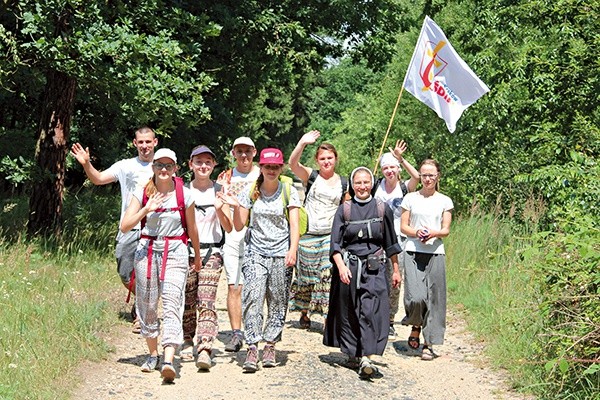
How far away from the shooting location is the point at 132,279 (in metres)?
8.66

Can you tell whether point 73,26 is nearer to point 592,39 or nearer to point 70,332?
point 70,332

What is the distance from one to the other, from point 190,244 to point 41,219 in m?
6.27

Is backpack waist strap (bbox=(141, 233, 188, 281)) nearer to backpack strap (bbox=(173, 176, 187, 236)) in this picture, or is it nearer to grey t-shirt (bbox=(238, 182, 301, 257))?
backpack strap (bbox=(173, 176, 187, 236))

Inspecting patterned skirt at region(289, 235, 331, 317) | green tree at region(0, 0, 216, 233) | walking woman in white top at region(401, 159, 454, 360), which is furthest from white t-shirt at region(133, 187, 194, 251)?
green tree at region(0, 0, 216, 233)

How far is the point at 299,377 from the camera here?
788 cm

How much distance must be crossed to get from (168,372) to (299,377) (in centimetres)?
115

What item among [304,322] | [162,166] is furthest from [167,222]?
[304,322]

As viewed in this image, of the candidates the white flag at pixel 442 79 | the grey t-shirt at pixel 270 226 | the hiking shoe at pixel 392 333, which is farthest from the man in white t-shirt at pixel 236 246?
the white flag at pixel 442 79

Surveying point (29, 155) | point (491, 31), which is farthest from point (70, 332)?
point (29, 155)

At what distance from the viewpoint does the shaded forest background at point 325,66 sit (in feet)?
24.5

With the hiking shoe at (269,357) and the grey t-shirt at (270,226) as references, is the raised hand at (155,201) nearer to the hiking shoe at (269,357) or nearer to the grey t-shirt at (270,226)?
the grey t-shirt at (270,226)

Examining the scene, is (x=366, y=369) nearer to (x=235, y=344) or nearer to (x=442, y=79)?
(x=235, y=344)

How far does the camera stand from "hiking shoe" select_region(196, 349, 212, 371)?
7867 millimetres

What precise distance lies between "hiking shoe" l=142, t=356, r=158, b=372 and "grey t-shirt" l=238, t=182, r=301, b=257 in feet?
4.13
